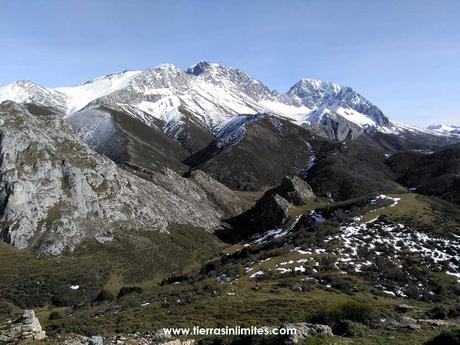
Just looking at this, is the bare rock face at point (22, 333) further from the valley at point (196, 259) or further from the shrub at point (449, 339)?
the shrub at point (449, 339)

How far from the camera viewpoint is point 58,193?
166 meters

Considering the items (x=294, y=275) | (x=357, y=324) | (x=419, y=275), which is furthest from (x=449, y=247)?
(x=357, y=324)

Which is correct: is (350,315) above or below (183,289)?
above

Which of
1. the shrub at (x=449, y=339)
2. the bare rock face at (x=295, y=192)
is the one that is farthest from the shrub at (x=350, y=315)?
the bare rock face at (x=295, y=192)

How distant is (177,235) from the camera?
181000mm

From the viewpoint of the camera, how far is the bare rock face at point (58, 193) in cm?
15388

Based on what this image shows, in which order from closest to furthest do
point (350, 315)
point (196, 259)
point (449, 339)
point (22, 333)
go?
1. point (449, 339)
2. point (22, 333)
3. point (350, 315)
4. point (196, 259)

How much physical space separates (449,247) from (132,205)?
129 m

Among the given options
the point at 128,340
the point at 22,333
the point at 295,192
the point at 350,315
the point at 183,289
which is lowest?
the point at 183,289

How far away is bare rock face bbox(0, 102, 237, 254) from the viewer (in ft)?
505

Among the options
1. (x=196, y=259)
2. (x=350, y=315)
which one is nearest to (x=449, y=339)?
(x=350, y=315)

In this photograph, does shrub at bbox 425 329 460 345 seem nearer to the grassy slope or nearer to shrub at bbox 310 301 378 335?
the grassy slope

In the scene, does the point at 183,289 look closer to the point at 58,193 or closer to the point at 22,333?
the point at 22,333

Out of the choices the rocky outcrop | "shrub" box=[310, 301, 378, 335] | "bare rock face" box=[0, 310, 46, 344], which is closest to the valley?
"shrub" box=[310, 301, 378, 335]
